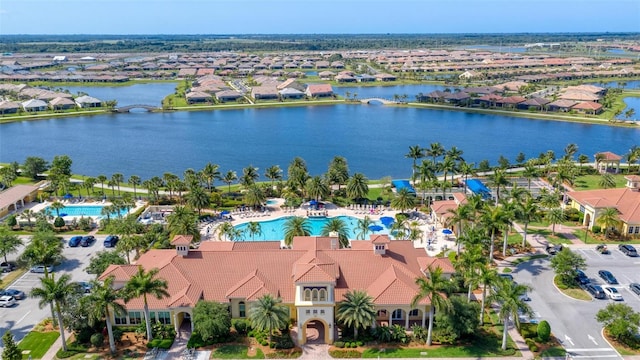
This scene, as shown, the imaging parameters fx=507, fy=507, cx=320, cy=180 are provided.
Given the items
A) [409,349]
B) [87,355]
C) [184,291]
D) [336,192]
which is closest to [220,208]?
[336,192]

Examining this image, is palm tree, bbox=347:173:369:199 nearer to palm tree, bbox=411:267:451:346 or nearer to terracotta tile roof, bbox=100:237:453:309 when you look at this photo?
terracotta tile roof, bbox=100:237:453:309

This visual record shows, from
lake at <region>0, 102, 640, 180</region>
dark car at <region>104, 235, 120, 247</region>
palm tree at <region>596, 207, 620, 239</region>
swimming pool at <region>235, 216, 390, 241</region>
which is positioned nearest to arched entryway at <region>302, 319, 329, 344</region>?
swimming pool at <region>235, 216, 390, 241</region>

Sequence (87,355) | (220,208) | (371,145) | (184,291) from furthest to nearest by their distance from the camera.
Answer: (371,145)
(220,208)
(184,291)
(87,355)

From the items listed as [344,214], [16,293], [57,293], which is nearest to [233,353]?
[57,293]

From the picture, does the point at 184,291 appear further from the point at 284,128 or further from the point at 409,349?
the point at 284,128

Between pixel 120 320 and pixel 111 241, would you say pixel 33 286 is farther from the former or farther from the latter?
pixel 120 320

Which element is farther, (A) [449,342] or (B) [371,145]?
(B) [371,145]
